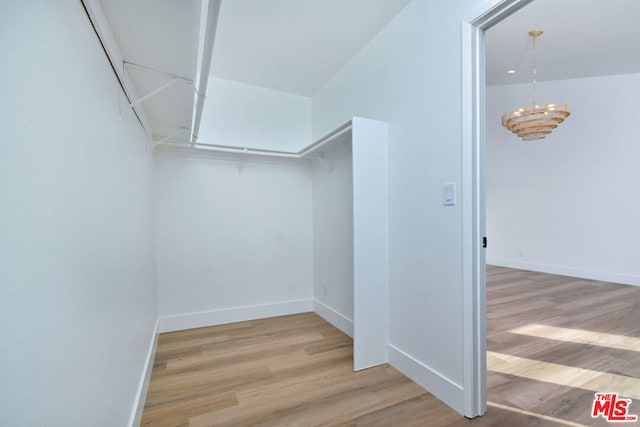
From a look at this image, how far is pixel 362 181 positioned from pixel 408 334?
1129mm

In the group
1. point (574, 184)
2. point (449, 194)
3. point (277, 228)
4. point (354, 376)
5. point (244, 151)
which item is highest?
point (244, 151)

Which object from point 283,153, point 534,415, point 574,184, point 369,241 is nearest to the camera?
point 534,415

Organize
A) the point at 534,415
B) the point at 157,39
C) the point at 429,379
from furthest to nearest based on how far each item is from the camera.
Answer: the point at 429,379
the point at 534,415
the point at 157,39

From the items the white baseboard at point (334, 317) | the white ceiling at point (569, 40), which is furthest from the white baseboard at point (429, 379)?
the white ceiling at point (569, 40)

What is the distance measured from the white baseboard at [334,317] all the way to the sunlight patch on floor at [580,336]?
1515 mm

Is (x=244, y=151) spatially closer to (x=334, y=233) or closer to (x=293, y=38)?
(x=293, y=38)

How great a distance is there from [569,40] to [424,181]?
125 inches

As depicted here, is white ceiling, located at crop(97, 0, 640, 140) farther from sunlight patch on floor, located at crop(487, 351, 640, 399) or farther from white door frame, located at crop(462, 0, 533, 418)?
sunlight patch on floor, located at crop(487, 351, 640, 399)

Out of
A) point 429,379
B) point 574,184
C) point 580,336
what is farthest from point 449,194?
point 574,184

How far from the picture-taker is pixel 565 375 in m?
1.86

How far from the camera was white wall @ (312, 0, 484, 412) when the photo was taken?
A: 160 centimetres

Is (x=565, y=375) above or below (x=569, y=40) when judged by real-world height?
below

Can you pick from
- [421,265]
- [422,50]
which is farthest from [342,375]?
[422,50]

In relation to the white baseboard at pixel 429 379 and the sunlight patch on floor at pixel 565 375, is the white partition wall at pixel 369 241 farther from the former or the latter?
the sunlight patch on floor at pixel 565 375
